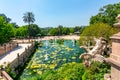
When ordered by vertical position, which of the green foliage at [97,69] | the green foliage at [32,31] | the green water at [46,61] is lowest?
the green water at [46,61]

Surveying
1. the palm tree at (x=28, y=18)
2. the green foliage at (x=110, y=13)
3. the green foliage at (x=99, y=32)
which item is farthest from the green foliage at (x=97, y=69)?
the palm tree at (x=28, y=18)

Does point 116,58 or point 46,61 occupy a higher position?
point 116,58

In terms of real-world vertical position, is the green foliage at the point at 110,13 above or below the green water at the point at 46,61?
above

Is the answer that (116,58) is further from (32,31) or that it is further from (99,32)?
(32,31)

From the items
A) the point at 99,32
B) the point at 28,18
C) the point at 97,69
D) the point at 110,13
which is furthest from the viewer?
the point at 28,18

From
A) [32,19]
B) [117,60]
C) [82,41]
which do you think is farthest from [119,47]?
[32,19]

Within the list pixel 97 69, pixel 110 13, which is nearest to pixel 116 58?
pixel 97 69

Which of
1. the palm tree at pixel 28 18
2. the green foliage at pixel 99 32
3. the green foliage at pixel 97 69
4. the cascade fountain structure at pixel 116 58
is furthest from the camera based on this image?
the palm tree at pixel 28 18

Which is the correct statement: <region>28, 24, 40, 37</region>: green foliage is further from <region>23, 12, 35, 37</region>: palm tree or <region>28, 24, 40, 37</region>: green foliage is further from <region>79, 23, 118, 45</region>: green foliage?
<region>79, 23, 118, 45</region>: green foliage

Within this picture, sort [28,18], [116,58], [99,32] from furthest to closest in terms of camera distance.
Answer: [28,18] → [99,32] → [116,58]

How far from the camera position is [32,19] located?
9356 cm

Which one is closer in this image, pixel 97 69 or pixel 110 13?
pixel 97 69

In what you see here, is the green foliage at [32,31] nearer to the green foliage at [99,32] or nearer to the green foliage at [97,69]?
the green foliage at [99,32]

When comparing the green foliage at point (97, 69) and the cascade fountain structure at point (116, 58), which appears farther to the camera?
the green foliage at point (97, 69)
